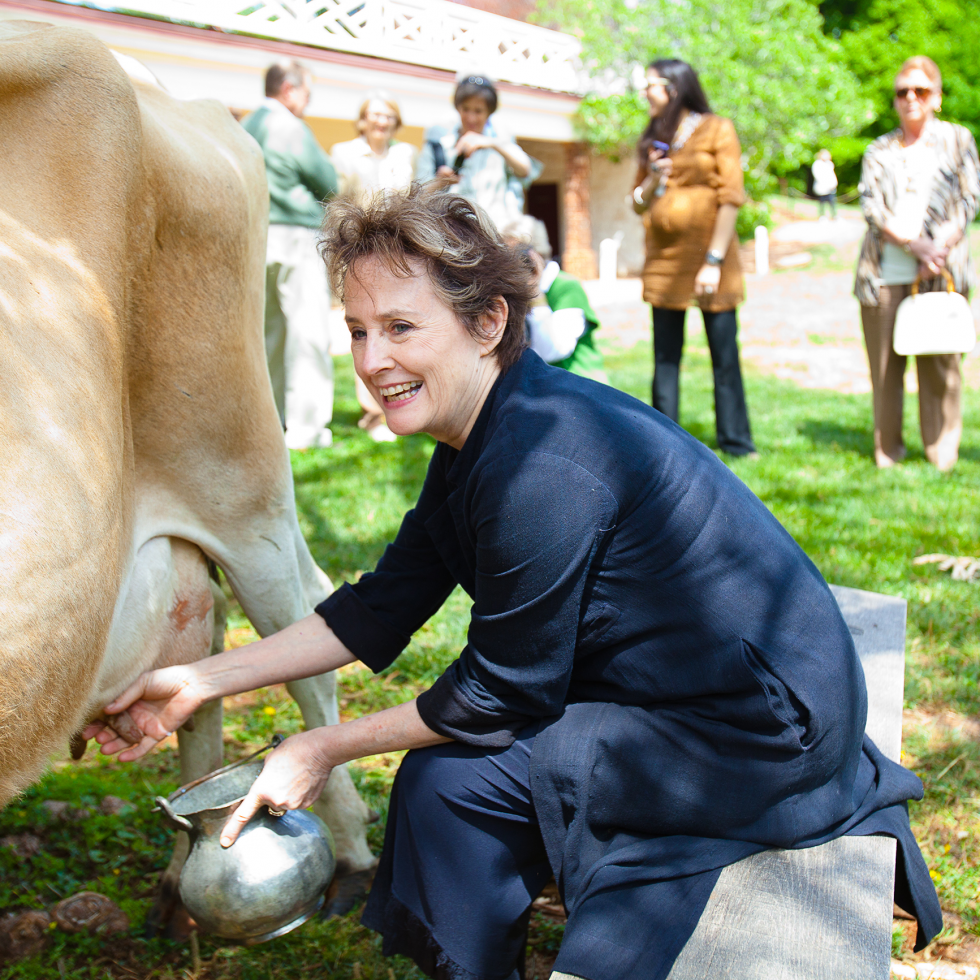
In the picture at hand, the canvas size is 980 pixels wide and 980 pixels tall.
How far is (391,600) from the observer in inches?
92.8

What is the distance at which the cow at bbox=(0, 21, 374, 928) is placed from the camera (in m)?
1.77

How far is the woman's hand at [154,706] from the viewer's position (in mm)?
2221

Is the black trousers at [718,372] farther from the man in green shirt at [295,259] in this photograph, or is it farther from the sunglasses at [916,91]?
the man in green shirt at [295,259]

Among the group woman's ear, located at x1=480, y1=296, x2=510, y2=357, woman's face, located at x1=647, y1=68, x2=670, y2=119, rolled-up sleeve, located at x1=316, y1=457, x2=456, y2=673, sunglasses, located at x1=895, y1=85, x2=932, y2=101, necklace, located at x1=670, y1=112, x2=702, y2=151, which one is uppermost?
woman's face, located at x1=647, y1=68, x2=670, y2=119

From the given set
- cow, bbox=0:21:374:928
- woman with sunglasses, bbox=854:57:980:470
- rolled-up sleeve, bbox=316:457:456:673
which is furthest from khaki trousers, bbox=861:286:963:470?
rolled-up sleeve, bbox=316:457:456:673

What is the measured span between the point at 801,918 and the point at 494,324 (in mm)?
1221

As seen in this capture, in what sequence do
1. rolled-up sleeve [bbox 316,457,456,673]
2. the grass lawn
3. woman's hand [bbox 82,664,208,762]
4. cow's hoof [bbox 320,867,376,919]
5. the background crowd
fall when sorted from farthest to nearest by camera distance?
the background crowd
cow's hoof [bbox 320,867,376,919]
the grass lawn
rolled-up sleeve [bbox 316,457,456,673]
woman's hand [bbox 82,664,208,762]

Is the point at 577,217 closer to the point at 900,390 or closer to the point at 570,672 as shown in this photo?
the point at 900,390

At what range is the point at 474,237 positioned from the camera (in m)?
2.03

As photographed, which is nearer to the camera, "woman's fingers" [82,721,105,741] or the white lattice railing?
"woman's fingers" [82,721,105,741]

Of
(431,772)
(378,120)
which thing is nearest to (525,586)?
(431,772)

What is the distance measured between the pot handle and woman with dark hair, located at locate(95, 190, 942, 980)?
0.37ft

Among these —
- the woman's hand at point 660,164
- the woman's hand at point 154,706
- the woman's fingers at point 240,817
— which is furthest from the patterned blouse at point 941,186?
the woman's fingers at point 240,817

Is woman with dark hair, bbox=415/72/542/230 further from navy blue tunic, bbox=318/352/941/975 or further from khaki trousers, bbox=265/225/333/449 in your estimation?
navy blue tunic, bbox=318/352/941/975
